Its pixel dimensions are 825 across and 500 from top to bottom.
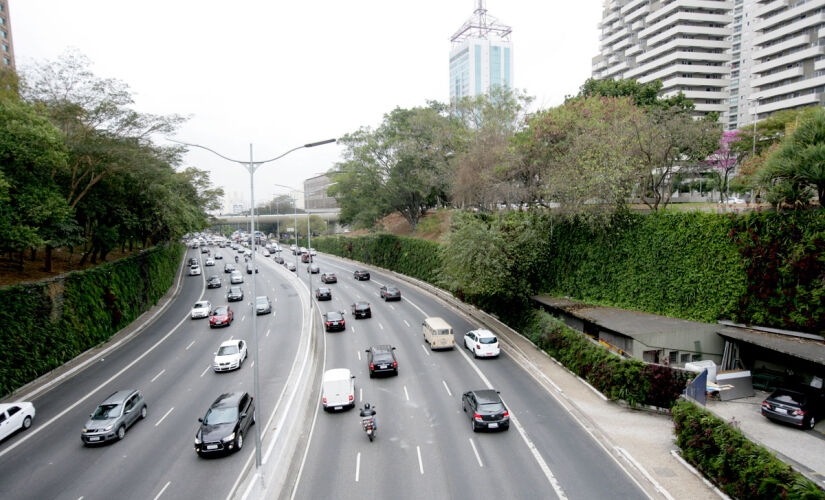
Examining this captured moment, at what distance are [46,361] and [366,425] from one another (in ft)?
69.5

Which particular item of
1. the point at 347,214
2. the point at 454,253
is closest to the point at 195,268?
the point at 347,214

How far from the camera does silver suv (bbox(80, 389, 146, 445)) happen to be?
18016 millimetres

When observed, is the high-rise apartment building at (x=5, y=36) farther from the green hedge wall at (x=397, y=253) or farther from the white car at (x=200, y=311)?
the white car at (x=200, y=311)

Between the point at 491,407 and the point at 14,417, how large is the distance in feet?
67.3

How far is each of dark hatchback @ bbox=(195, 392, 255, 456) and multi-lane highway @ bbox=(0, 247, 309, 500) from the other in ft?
1.66

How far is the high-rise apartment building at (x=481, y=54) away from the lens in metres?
184

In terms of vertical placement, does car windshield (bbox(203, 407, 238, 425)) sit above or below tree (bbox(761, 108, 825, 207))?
below

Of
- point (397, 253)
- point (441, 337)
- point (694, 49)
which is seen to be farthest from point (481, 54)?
point (441, 337)

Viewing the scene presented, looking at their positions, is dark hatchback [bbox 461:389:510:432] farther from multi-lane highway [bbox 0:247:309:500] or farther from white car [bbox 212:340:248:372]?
white car [bbox 212:340:248:372]

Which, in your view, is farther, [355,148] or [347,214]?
[347,214]

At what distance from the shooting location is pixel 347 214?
226 feet

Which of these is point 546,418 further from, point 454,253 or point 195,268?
point 195,268

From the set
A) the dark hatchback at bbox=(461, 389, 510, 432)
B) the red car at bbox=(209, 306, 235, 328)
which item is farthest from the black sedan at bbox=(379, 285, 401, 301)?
the dark hatchback at bbox=(461, 389, 510, 432)

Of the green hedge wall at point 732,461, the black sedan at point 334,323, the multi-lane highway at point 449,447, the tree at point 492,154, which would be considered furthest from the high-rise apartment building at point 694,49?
the green hedge wall at point 732,461
